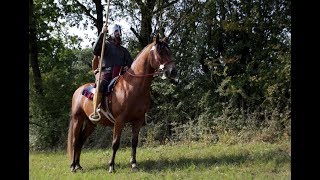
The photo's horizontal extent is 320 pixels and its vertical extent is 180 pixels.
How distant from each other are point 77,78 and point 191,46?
4.96 m

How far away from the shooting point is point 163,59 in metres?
7.89

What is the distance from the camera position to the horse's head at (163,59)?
775 centimetres

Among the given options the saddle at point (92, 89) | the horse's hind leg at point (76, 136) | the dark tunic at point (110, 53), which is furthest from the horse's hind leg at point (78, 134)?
the dark tunic at point (110, 53)

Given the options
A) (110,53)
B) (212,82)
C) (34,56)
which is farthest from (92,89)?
(34,56)

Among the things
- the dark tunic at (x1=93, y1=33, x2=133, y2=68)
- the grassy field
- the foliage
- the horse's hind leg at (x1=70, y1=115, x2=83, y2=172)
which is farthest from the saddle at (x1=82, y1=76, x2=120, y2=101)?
the foliage

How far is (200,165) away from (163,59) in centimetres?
224

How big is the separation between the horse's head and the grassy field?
5.98 ft

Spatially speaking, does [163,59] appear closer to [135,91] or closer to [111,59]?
[135,91]

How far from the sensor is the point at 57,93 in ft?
55.1

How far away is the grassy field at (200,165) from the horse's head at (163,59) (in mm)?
1821

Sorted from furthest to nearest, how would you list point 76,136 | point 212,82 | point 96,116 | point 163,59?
point 212,82, point 76,136, point 96,116, point 163,59

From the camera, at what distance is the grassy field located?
24.1 ft

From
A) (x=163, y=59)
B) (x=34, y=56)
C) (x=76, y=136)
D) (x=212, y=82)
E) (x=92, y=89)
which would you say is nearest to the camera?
(x=163, y=59)
